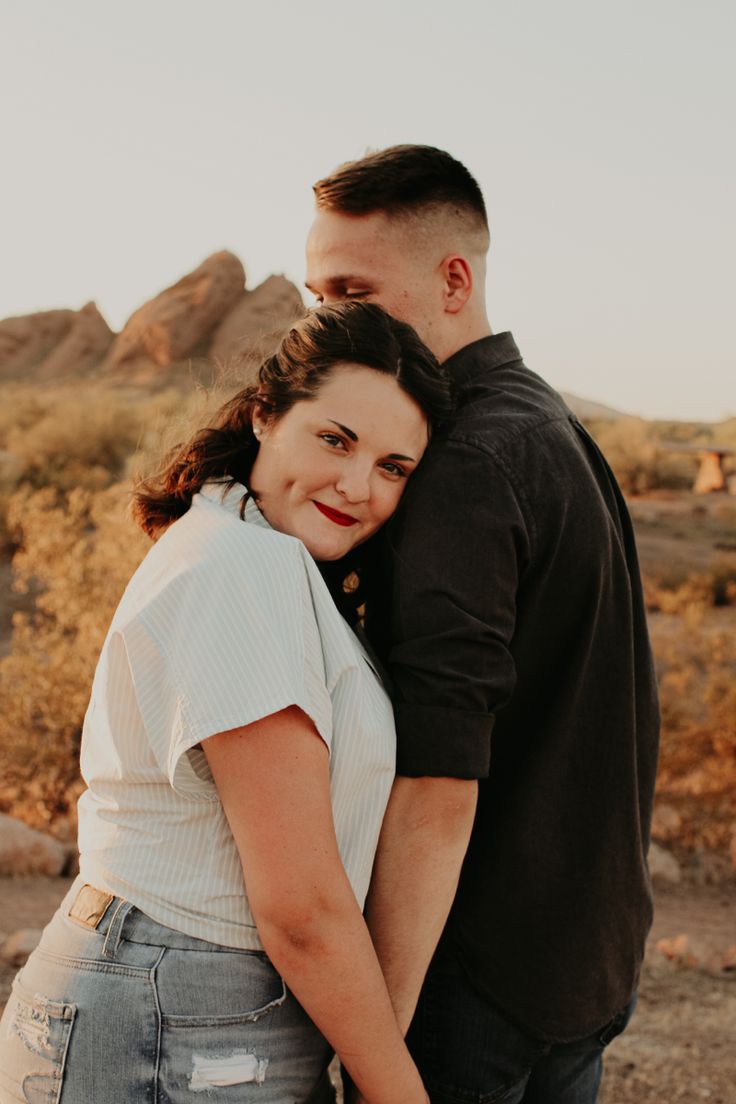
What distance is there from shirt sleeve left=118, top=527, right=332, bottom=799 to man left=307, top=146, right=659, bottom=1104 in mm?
280

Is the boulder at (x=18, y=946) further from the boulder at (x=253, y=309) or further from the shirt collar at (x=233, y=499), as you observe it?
the boulder at (x=253, y=309)

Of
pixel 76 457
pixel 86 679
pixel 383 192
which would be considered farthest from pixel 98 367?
pixel 383 192

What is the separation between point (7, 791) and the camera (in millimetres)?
6512

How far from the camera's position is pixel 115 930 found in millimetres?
1402

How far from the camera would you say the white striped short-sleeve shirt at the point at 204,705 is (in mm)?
1331

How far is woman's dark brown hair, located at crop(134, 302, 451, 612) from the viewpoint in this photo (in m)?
1.70

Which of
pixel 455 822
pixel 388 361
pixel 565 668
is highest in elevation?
pixel 388 361

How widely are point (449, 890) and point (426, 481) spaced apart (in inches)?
25.5

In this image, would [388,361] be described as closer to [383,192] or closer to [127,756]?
[383,192]

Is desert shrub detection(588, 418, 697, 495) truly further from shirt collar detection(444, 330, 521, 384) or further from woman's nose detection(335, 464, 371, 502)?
woman's nose detection(335, 464, 371, 502)

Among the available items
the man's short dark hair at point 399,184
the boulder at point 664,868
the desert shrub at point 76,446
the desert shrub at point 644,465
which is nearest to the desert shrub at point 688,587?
the boulder at point 664,868

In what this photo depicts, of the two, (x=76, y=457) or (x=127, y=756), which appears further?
(x=76, y=457)

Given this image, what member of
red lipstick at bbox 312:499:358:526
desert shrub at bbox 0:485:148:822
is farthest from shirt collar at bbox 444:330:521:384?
desert shrub at bbox 0:485:148:822

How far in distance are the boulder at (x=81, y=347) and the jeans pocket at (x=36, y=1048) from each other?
38.9 metres
